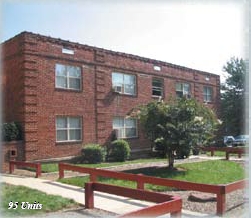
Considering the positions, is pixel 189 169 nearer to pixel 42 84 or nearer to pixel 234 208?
pixel 234 208

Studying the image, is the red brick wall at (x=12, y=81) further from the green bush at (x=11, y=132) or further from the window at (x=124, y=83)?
the window at (x=124, y=83)

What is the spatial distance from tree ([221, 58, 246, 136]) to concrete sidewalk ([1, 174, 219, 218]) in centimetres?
1891

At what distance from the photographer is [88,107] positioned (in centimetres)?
1672

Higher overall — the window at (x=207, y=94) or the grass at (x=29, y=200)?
the window at (x=207, y=94)

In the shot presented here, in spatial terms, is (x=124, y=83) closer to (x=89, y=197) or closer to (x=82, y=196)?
(x=82, y=196)

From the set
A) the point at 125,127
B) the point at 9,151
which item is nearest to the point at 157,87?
the point at 125,127

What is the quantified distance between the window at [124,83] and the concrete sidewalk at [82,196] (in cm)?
848

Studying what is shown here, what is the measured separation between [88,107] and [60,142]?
237cm

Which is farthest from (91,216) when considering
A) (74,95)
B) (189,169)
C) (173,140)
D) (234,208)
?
(74,95)

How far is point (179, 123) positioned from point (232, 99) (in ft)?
55.6

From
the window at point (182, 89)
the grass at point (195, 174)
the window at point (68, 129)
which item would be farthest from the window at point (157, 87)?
the grass at point (195, 174)

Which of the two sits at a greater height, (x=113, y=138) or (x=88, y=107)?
(x=88, y=107)

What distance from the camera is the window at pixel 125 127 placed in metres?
18.2

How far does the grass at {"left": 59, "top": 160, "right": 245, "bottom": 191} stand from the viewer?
33.6ft
